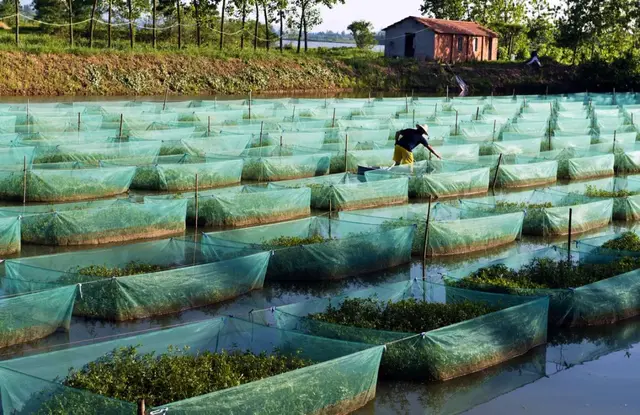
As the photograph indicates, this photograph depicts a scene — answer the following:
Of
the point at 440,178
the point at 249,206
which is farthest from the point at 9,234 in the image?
the point at 440,178

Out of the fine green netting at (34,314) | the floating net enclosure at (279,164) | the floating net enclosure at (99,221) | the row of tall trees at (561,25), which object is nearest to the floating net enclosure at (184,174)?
the floating net enclosure at (279,164)

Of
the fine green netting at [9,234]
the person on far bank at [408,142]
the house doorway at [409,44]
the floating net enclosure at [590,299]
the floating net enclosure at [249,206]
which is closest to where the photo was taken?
the floating net enclosure at [590,299]

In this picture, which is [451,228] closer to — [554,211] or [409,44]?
[554,211]

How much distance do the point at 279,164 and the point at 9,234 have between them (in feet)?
27.4

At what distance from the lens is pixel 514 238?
17.3m

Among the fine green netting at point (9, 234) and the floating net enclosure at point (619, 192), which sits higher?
the floating net enclosure at point (619, 192)

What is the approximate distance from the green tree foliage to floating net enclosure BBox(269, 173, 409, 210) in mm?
88101

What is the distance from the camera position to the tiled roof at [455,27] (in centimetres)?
6825

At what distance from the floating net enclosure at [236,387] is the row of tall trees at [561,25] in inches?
2210

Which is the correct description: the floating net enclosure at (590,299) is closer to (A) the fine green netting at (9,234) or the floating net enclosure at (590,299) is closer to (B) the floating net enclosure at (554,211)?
(B) the floating net enclosure at (554,211)

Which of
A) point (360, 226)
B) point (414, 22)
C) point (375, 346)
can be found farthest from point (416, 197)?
point (414, 22)

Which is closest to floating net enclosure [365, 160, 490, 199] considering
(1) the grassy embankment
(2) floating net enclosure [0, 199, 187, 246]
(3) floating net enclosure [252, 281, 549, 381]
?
(2) floating net enclosure [0, 199, 187, 246]

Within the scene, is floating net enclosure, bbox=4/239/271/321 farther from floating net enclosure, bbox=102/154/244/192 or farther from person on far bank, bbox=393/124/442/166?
person on far bank, bbox=393/124/442/166

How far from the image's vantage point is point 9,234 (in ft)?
48.2
